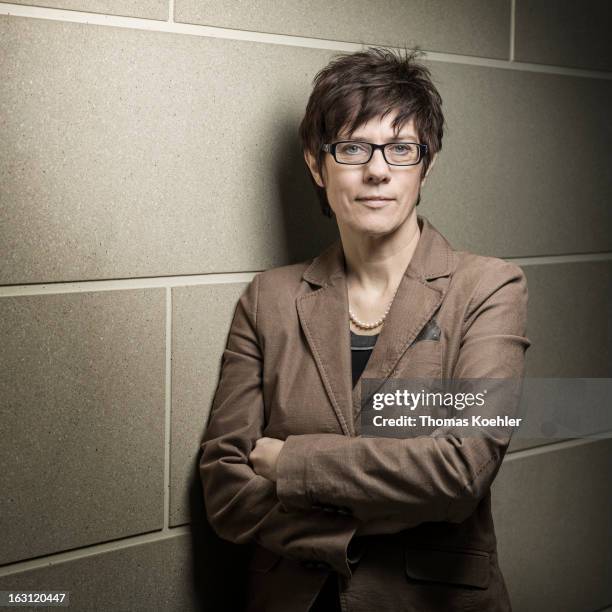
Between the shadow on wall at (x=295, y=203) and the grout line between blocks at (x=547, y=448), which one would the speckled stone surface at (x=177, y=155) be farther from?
the grout line between blocks at (x=547, y=448)

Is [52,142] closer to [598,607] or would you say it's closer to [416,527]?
[416,527]

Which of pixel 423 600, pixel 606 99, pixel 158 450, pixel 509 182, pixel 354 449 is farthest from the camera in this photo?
pixel 606 99

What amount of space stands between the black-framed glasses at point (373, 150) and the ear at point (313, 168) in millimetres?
98

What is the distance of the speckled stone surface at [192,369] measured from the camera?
6.33ft

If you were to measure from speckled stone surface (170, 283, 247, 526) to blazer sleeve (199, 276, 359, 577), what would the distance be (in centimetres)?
3

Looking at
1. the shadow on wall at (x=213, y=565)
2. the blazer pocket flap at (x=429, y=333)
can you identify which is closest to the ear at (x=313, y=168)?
the blazer pocket flap at (x=429, y=333)

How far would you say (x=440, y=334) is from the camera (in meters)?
1.78

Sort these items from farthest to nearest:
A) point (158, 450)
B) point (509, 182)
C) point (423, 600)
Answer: point (509, 182)
point (158, 450)
point (423, 600)

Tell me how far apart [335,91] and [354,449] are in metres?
0.75

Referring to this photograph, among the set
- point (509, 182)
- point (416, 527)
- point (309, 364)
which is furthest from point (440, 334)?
point (509, 182)

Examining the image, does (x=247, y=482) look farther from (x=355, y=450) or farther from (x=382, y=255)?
(x=382, y=255)

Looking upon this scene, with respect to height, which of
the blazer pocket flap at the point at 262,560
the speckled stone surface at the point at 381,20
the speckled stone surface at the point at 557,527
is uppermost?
the speckled stone surface at the point at 381,20

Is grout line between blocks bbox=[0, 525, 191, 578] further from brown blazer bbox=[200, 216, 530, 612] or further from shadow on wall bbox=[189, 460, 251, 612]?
brown blazer bbox=[200, 216, 530, 612]

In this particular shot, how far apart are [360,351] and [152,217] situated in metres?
0.53
